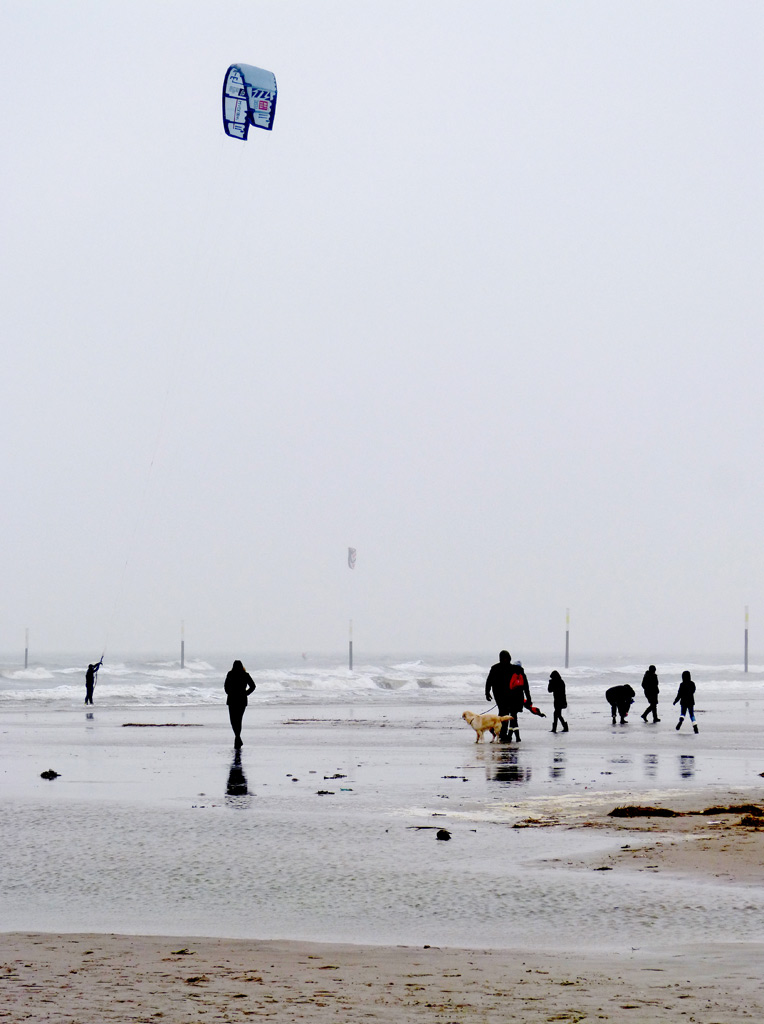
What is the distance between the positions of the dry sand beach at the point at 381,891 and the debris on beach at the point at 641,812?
2.0 inches

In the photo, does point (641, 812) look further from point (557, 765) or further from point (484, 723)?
point (484, 723)

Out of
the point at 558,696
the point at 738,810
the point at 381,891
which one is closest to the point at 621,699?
the point at 558,696

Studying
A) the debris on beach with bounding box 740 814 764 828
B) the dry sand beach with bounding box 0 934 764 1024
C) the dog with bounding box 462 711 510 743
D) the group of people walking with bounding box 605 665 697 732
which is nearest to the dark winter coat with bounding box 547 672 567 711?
the group of people walking with bounding box 605 665 697 732

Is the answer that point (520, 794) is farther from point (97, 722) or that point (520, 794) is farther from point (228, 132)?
point (97, 722)

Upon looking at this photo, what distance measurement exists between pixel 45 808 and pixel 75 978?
797 centimetres

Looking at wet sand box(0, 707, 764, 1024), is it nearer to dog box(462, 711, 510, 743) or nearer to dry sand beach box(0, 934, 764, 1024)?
dry sand beach box(0, 934, 764, 1024)

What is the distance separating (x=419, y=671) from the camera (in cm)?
8919

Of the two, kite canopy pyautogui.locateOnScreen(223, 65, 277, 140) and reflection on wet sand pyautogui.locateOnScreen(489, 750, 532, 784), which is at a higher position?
kite canopy pyautogui.locateOnScreen(223, 65, 277, 140)

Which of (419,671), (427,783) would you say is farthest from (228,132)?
(419,671)

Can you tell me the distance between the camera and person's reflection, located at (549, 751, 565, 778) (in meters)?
17.4

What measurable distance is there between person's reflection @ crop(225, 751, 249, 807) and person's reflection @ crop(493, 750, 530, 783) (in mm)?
3613

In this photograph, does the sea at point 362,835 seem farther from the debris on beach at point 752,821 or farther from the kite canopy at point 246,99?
the kite canopy at point 246,99

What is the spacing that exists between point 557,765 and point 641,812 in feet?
20.5

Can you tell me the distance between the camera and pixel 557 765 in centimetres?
1894
